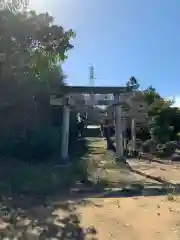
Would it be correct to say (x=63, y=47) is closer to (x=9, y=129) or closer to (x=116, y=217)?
(x=116, y=217)

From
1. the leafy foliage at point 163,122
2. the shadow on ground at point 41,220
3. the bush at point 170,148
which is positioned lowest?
the shadow on ground at point 41,220

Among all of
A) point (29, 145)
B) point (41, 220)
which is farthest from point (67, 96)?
point (41, 220)

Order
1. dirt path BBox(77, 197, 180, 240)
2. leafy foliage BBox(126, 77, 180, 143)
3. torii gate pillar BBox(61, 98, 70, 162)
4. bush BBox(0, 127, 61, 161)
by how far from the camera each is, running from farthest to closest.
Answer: leafy foliage BBox(126, 77, 180, 143) < torii gate pillar BBox(61, 98, 70, 162) < bush BBox(0, 127, 61, 161) < dirt path BBox(77, 197, 180, 240)

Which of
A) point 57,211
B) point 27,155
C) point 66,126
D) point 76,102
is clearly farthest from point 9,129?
point 57,211

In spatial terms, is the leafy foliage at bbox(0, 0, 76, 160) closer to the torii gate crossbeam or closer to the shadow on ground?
the torii gate crossbeam

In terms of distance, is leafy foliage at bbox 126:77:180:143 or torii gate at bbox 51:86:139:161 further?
leafy foliage at bbox 126:77:180:143

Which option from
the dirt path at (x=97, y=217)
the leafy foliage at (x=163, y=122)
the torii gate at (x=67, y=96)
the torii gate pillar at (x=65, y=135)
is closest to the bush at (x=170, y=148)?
the leafy foliage at (x=163, y=122)

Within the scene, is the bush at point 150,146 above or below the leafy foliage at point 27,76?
below

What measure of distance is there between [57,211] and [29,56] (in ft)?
13.8

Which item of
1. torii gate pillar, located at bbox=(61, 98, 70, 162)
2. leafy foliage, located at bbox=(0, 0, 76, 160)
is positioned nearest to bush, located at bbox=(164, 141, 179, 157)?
torii gate pillar, located at bbox=(61, 98, 70, 162)

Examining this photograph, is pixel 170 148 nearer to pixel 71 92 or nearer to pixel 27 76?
pixel 71 92

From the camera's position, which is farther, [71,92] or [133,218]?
[71,92]

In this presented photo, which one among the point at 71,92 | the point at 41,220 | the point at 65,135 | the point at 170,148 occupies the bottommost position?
the point at 41,220

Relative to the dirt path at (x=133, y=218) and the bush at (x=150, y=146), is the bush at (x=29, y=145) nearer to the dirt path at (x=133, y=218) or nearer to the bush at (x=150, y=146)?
the dirt path at (x=133, y=218)
